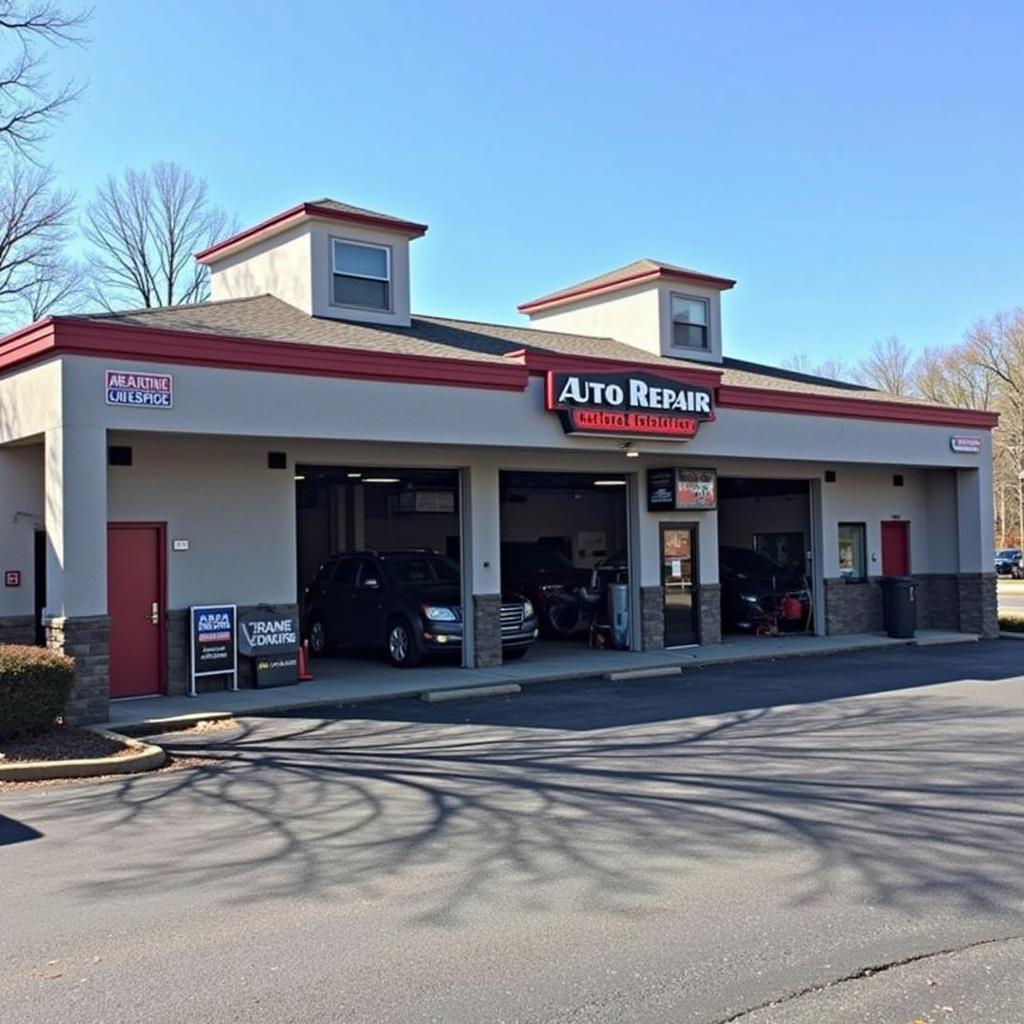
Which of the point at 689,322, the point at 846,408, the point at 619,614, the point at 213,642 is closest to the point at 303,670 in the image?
the point at 213,642

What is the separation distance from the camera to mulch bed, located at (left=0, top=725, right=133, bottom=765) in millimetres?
9977

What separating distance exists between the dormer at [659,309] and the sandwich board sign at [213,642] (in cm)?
1090

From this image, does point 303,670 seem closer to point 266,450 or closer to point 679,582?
point 266,450

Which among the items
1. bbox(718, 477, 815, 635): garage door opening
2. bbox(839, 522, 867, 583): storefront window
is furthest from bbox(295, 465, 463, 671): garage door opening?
bbox(839, 522, 867, 583): storefront window

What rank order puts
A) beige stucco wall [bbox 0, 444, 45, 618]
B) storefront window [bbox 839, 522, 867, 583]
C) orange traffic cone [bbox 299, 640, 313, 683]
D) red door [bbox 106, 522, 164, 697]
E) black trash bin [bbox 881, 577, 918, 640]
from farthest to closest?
1. storefront window [bbox 839, 522, 867, 583]
2. black trash bin [bbox 881, 577, 918, 640]
3. orange traffic cone [bbox 299, 640, 313, 683]
4. beige stucco wall [bbox 0, 444, 45, 618]
5. red door [bbox 106, 522, 164, 697]

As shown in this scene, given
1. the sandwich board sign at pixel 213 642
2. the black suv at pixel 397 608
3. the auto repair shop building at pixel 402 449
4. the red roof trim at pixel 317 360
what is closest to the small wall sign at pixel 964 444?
the auto repair shop building at pixel 402 449

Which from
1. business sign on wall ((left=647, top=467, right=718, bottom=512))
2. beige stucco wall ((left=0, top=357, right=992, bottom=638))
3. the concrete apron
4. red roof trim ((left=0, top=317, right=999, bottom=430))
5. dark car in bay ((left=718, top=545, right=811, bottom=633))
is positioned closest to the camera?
beige stucco wall ((left=0, top=357, right=992, bottom=638))

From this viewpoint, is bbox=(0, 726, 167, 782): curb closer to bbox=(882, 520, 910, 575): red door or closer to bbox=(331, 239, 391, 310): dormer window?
bbox=(331, 239, 391, 310): dormer window

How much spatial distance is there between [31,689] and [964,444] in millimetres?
17936

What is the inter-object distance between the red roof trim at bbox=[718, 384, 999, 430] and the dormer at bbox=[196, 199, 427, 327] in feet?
18.4

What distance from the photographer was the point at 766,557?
24.4 meters

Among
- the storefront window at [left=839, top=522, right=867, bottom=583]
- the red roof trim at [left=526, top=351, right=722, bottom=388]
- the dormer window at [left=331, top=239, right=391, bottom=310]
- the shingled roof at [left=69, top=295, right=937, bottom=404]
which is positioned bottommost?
the storefront window at [left=839, top=522, right=867, bottom=583]

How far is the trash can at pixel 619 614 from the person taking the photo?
744 inches

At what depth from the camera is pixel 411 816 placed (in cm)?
792
